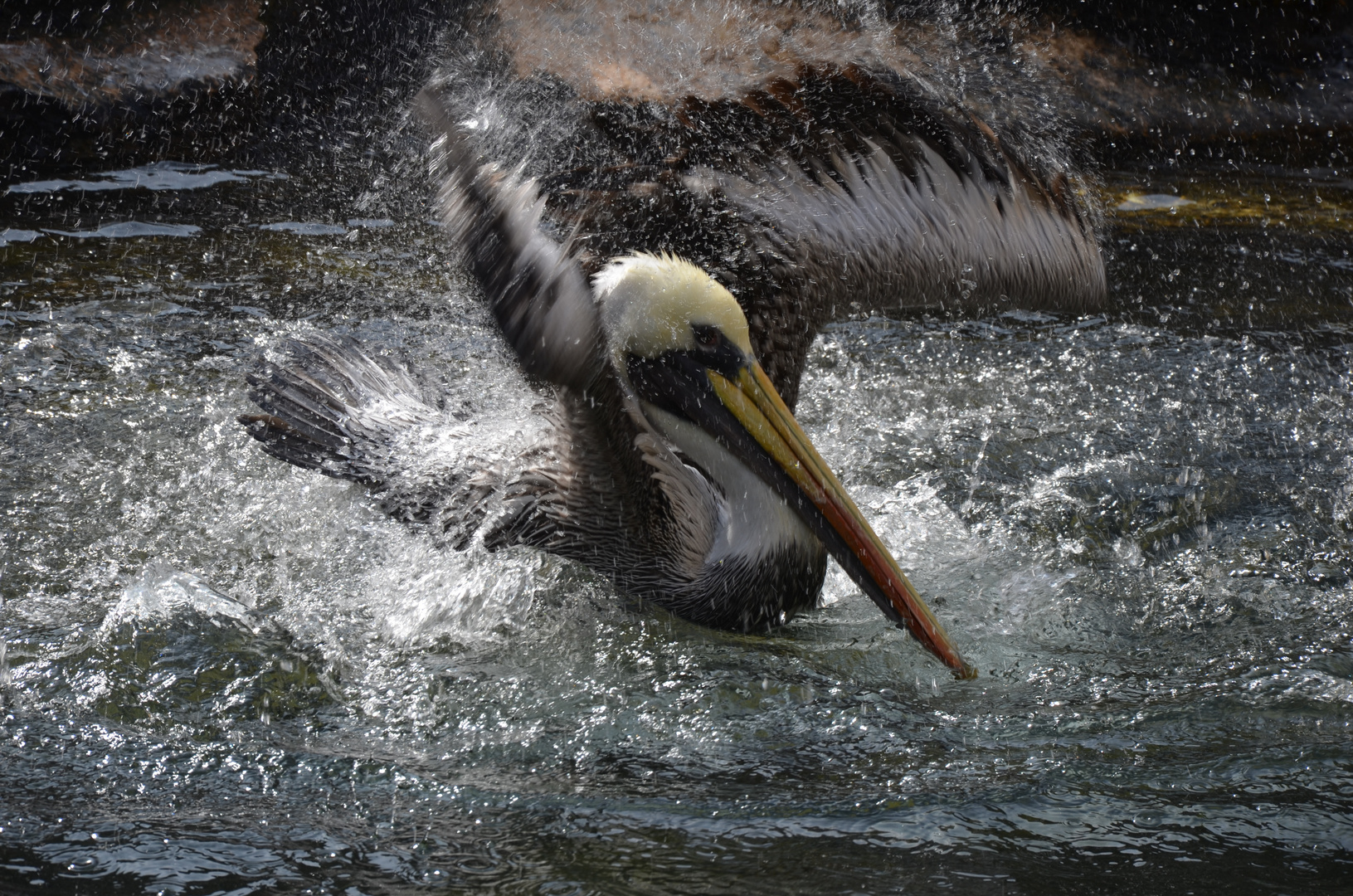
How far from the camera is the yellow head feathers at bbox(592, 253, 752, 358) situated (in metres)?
2.68

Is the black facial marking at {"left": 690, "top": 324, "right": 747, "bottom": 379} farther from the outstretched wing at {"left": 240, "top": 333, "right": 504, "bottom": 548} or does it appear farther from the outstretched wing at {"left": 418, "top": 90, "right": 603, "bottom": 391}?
the outstretched wing at {"left": 240, "top": 333, "right": 504, "bottom": 548}

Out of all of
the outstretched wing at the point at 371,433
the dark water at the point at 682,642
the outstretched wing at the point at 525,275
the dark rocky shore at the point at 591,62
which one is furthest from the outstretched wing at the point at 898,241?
the dark rocky shore at the point at 591,62

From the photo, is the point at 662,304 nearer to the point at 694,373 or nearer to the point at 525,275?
the point at 694,373

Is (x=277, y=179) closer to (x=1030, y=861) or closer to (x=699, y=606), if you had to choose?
(x=699, y=606)

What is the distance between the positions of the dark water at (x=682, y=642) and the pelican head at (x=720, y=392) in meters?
0.24

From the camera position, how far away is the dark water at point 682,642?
1.89 metres

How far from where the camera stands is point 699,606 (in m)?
2.87

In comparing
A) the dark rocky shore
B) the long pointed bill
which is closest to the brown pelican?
the long pointed bill

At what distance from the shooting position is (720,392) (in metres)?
2.75

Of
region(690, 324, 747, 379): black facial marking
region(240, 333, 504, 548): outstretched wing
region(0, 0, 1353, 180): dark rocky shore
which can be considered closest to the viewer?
region(690, 324, 747, 379): black facial marking

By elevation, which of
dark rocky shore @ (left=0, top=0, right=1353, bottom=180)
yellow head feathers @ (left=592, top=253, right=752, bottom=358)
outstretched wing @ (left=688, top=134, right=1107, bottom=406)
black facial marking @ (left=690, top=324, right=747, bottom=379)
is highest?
dark rocky shore @ (left=0, top=0, right=1353, bottom=180)

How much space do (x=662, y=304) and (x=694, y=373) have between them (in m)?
0.17

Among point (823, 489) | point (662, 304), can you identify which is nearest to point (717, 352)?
point (662, 304)

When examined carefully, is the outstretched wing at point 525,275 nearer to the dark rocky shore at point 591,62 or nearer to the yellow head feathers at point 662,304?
the yellow head feathers at point 662,304
